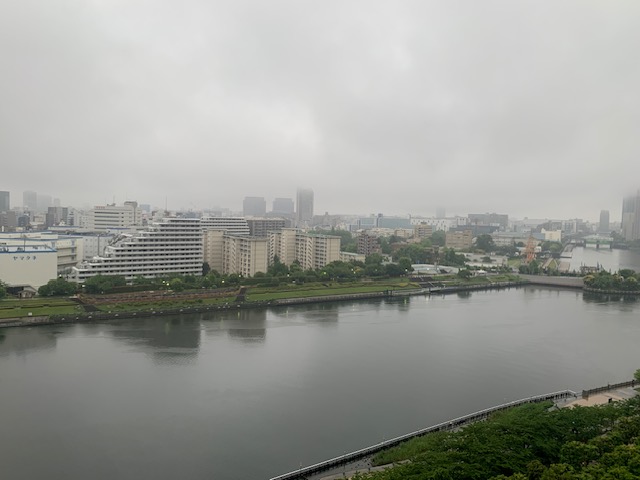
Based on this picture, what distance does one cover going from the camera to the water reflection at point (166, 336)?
25.9ft

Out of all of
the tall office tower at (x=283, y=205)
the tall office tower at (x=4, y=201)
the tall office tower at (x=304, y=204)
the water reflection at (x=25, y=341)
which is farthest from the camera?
the tall office tower at (x=283, y=205)

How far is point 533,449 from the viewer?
4.09 m

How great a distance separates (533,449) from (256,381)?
148 inches

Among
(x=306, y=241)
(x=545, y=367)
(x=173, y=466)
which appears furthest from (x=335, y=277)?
(x=173, y=466)

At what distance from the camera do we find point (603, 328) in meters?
10.8

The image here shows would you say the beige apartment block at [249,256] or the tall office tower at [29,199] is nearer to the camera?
the beige apartment block at [249,256]

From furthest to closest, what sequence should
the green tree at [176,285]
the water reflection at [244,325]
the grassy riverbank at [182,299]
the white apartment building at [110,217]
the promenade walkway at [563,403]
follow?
1. the white apartment building at [110,217]
2. the green tree at [176,285]
3. the grassy riverbank at [182,299]
4. the water reflection at [244,325]
5. the promenade walkway at [563,403]

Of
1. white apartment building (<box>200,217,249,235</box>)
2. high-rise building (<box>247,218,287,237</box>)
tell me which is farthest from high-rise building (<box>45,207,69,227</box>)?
white apartment building (<box>200,217,249,235</box>)

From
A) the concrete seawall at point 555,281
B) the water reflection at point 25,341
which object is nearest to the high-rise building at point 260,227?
the concrete seawall at point 555,281

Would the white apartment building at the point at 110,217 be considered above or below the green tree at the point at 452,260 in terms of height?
above

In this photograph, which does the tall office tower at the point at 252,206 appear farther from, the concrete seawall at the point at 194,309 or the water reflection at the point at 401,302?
the water reflection at the point at 401,302

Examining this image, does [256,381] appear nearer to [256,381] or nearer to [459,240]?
A: [256,381]

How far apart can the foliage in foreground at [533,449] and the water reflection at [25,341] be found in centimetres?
624

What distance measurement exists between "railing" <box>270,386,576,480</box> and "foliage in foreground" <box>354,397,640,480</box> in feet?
0.77
